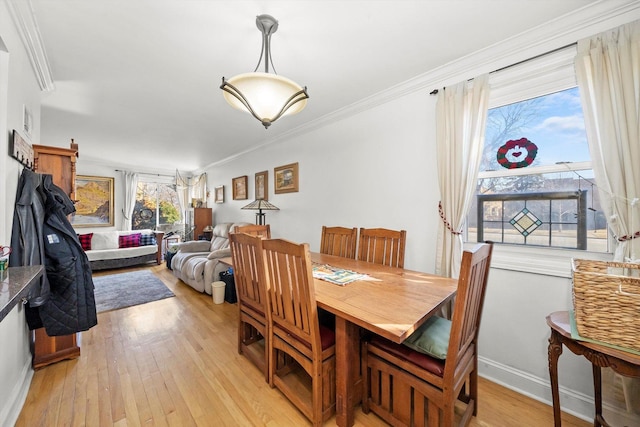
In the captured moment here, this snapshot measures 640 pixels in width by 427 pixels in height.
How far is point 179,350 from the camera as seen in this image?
2.13 meters

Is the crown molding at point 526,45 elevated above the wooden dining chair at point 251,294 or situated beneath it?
elevated above

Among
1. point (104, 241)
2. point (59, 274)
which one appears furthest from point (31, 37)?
point (104, 241)

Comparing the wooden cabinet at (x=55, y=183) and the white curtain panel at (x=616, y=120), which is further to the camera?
the wooden cabinet at (x=55, y=183)

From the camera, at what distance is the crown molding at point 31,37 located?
138cm

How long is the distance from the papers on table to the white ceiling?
5.42 ft

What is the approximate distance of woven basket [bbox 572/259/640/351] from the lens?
943 millimetres

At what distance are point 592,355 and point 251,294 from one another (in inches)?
73.8

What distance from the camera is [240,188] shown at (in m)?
4.83

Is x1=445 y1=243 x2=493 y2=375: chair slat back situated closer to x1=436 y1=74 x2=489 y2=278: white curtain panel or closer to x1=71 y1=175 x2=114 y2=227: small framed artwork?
x1=436 y1=74 x2=489 y2=278: white curtain panel

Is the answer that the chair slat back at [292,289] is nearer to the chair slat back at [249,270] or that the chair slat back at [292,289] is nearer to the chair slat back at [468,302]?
the chair slat back at [249,270]

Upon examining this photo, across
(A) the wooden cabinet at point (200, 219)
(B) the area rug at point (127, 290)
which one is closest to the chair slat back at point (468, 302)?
(B) the area rug at point (127, 290)

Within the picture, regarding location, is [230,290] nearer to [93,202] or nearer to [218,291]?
[218,291]

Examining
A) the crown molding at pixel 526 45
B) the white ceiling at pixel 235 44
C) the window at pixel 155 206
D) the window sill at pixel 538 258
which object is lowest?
the window sill at pixel 538 258

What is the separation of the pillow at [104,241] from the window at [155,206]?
1.11 metres
